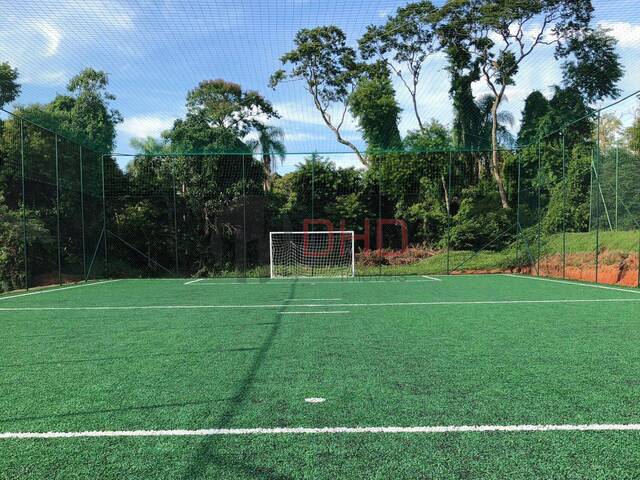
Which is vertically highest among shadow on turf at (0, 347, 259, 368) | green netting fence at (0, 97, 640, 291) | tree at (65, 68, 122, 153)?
tree at (65, 68, 122, 153)

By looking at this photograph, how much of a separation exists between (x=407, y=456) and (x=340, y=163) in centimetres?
1534

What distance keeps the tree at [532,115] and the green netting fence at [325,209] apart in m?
1.94

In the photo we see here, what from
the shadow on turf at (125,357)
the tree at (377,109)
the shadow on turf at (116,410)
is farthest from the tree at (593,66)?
the shadow on turf at (116,410)

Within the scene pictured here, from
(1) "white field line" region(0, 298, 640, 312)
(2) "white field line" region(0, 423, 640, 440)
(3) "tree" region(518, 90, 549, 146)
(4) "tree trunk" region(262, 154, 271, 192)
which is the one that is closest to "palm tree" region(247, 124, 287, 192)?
(4) "tree trunk" region(262, 154, 271, 192)

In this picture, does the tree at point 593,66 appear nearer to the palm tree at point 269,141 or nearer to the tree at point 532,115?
the tree at point 532,115

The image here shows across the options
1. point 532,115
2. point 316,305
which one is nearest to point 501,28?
point 532,115

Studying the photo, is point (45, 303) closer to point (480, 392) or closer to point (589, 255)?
point (480, 392)

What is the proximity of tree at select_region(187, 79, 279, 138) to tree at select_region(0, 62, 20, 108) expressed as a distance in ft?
20.0

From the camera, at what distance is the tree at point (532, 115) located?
1953cm

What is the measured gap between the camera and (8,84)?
1728cm

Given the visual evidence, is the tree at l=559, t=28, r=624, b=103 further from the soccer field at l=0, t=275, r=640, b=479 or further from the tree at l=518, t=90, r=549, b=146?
the soccer field at l=0, t=275, r=640, b=479

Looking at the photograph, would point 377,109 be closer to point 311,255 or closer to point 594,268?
point 311,255

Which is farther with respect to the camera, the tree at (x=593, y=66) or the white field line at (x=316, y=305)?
the tree at (x=593, y=66)

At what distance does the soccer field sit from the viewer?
224 cm
